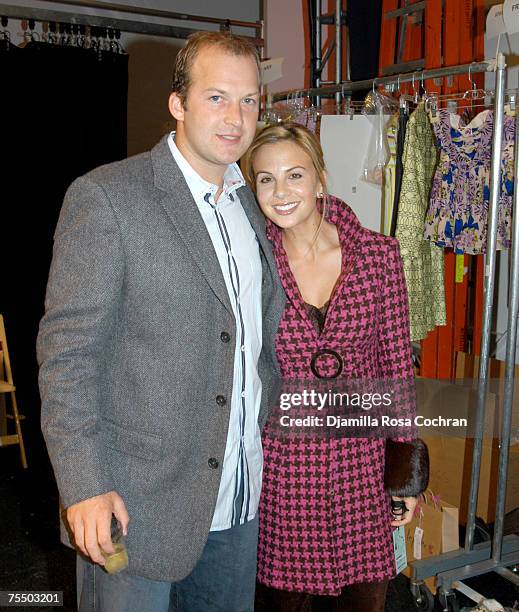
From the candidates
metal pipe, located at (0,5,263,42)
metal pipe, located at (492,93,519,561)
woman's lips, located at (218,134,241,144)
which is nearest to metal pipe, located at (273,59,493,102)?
metal pipe, located at (492,93,519,561)

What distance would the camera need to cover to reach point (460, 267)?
313cm

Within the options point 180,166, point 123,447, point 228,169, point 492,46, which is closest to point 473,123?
point 492,46

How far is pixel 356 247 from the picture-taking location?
1714 millimetres

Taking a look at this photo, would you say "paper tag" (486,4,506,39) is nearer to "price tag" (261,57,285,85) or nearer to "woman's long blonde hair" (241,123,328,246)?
"price tag" (261,57,285,85)

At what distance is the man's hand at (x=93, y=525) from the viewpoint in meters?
1.20

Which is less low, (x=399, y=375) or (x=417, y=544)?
(x=399, y=375)

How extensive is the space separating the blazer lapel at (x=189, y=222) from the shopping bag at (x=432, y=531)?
5.52 ft

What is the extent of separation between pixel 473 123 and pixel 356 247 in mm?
1187

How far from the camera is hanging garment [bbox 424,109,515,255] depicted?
103 inches

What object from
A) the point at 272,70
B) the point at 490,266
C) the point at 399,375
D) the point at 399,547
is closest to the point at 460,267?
the point at 490,266

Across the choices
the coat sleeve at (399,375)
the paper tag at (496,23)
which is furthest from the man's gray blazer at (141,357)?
the paper tag at (496,23)

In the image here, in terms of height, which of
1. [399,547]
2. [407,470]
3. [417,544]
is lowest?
[417,544]

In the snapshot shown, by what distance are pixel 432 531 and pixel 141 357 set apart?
183cm
